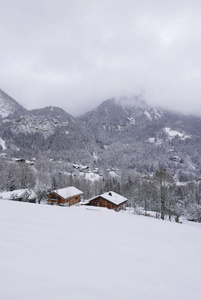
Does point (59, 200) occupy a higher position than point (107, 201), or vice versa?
point (107, 201)

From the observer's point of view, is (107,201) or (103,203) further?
(103,203)

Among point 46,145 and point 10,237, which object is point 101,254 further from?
point 46,145

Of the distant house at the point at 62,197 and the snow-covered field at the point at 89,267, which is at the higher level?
the snow-covered field at the point at 89,267

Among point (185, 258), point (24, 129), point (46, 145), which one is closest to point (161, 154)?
point (46, 145)

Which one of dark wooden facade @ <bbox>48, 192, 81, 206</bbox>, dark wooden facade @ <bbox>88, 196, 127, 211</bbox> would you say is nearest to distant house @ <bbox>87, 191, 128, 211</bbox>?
dark wooden facade @ <bbox>88, 196, 127, 211</bbox>

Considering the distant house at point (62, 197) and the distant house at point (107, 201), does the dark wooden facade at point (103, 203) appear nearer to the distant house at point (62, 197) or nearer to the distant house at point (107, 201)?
the distant house at point (107, 201)

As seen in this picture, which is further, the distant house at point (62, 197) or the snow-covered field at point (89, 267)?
the distant house at point (62, 197)

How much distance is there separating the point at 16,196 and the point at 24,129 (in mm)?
186894

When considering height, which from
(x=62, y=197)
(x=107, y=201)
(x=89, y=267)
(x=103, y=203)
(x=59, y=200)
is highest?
(x=89, y=267)

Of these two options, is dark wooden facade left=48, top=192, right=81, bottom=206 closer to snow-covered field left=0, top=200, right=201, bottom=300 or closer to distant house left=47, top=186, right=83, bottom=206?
distant house left=47, top=186, right=83, bottom=206

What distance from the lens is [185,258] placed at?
4.20m

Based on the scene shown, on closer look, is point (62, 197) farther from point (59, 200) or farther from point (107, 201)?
point (107, 201)

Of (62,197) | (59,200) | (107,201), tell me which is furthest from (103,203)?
(59,200)

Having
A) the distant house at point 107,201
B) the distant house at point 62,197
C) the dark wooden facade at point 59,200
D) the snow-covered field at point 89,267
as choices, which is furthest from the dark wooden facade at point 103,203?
the snow-covered field at point 89,267
